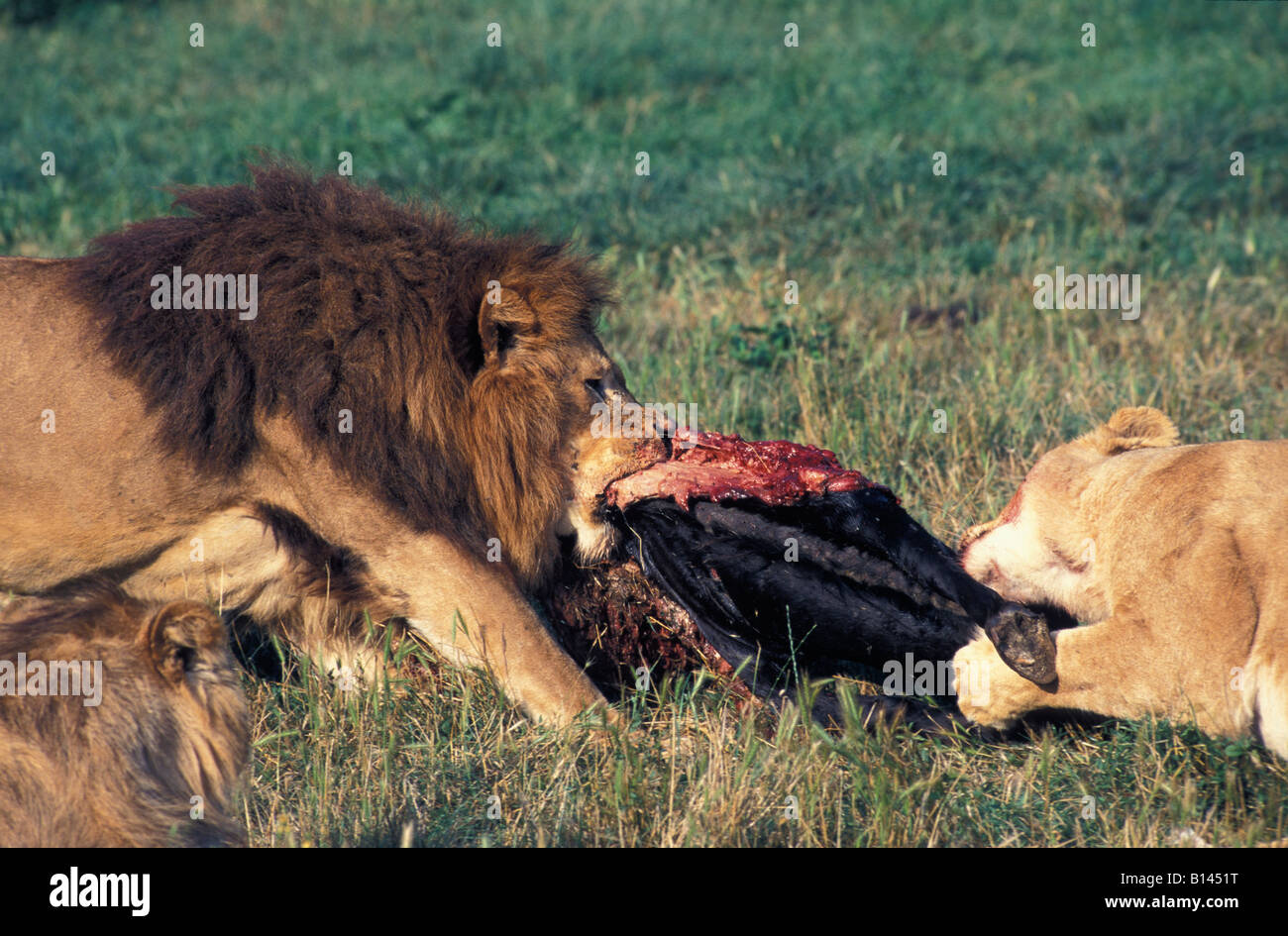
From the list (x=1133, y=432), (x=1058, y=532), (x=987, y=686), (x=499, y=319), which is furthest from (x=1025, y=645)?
(x=499, y=319)

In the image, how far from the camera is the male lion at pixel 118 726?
2471 millimetres

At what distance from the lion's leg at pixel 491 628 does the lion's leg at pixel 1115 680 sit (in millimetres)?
1023

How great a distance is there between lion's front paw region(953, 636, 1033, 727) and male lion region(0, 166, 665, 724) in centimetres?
99

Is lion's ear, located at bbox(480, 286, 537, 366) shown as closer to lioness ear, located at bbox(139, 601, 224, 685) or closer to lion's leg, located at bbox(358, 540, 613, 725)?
lion's leg, located at bbox(358, 540, 613, 725)

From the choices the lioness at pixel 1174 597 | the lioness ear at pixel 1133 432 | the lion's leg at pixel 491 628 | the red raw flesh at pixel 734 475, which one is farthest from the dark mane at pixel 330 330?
the lioness ear at pixel 1133 432

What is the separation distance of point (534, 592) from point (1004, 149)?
5854 millimetres

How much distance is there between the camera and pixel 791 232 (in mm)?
7500

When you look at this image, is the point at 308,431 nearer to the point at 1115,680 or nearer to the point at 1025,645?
the point at 1025,645

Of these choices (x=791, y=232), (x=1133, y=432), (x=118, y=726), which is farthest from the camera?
(x=791, y=232)

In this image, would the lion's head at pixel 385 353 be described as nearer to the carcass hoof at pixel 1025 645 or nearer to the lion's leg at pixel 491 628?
the lion's leg at pixel 491 628

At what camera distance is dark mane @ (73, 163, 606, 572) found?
353 cm

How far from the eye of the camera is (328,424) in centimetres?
352

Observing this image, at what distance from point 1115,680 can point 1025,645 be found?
0.26 meters

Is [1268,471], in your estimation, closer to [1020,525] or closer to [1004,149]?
[1020,525]
